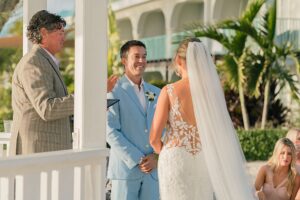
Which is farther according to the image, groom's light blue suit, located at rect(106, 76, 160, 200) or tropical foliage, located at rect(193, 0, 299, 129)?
tropical foliage, located at rect(193, 0, 299, 129)

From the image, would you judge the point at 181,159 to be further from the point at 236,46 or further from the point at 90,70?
the point at 236,46

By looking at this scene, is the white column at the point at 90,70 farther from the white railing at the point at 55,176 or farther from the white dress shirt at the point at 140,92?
the white dress shirt at the point at 140,92

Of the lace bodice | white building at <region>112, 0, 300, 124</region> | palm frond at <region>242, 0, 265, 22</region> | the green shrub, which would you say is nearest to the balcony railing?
white building at <region>112, 0, 300, 124</region>

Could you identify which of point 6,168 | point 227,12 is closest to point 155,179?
point 6,168

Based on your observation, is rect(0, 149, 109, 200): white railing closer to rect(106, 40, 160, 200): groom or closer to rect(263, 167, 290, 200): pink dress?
rect(106, 40, 160, 200): groom

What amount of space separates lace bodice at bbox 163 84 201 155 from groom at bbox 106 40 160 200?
49cm

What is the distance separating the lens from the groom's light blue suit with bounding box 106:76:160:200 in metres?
5.62

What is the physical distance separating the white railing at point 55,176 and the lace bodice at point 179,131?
0.68 meters

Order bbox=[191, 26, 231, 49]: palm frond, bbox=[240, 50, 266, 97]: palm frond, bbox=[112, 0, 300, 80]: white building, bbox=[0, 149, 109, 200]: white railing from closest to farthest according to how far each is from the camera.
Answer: bbox=[0, 149, 109, 200]: white railing → bbox=[191, 26, 231, 49]: palm frond → bbox=[240, 50, 266, 97]: palm frond → bbox=[112, 0, 300, 80]: white building

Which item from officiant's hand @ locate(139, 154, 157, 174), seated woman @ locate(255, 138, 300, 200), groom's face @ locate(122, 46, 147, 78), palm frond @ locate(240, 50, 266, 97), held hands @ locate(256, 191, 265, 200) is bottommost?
held hands @ locate(256, 191, 265, 200)

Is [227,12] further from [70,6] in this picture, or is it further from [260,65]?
[260,65]

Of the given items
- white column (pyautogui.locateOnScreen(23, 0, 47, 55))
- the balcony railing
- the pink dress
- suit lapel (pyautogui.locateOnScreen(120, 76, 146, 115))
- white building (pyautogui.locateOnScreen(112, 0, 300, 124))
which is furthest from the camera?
the balcony railing

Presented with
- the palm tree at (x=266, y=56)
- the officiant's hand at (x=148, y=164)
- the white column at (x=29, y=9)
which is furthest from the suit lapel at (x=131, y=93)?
the palm tree at (x=266, y=56)

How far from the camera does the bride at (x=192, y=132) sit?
16.9 ft
